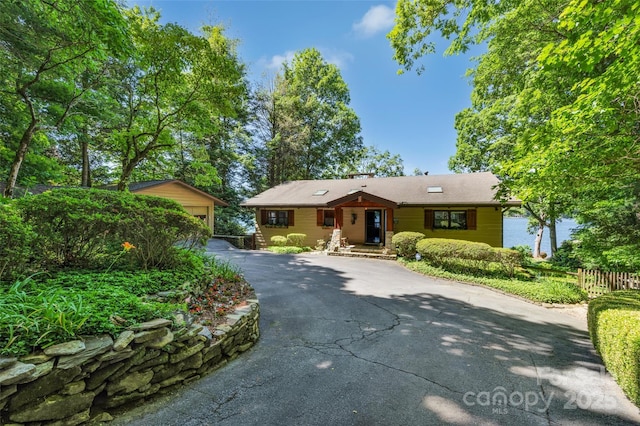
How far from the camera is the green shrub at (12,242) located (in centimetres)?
308

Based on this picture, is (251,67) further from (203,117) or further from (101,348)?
(101,348)

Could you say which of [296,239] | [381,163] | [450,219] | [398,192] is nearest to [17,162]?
[296,239]

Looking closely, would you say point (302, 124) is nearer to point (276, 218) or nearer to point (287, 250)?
Answer: point (276, 218)

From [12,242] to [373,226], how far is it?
47.9 feet

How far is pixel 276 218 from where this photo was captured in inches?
700

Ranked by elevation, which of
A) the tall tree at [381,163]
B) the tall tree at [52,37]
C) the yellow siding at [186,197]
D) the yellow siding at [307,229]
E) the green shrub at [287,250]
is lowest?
the green shrub at [287,250]

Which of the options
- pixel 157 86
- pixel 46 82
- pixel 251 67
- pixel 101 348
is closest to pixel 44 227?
pixel 101 348

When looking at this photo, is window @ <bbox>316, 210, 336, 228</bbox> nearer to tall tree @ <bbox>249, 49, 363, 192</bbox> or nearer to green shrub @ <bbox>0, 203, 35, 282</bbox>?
tall tree @ <bbox>249, 49, 363, 192</bbox>

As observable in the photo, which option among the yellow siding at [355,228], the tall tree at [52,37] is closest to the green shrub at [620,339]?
the tall tree at [52,37]

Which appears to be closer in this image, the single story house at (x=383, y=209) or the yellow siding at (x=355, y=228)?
the single story house at (x=383, y=209)

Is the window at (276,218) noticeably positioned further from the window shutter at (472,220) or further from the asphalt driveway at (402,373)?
the asphalt driveway at (402,373)

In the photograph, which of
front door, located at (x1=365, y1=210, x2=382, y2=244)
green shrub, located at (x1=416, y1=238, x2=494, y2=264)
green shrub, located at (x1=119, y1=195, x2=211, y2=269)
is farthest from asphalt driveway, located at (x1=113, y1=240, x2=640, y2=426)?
front door, located at (x1=365, y1=210, x2=382, y2=244)

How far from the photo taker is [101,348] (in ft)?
7.70

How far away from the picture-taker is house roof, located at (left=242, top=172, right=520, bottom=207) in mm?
13461
